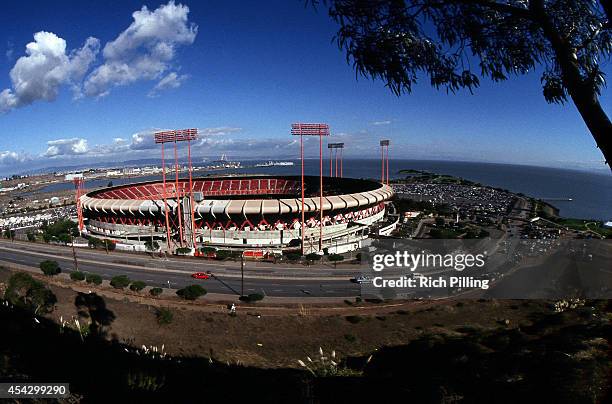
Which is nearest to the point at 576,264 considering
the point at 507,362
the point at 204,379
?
the point at 507,362

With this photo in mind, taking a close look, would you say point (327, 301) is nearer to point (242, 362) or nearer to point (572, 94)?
point (242, 362)

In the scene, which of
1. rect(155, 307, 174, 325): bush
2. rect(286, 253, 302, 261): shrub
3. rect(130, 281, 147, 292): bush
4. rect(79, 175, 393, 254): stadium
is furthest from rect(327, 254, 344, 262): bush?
rect(155, 307, 174, 325): bush

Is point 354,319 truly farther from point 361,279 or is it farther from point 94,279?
point 94,279

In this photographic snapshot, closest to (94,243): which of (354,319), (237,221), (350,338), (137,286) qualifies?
(237,221)

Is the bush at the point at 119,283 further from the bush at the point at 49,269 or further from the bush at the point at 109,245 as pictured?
the bush at the point at 109,245

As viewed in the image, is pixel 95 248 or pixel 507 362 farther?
pixel 95 248

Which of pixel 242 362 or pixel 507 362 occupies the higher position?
pixel 507 362

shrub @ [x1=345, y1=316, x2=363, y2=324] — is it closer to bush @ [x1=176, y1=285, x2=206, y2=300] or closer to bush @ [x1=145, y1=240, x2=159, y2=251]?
bush @ [x1=176, y1=285, x2=206, y2=300]

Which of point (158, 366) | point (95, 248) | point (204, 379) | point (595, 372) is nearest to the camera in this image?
point (595, 372)
